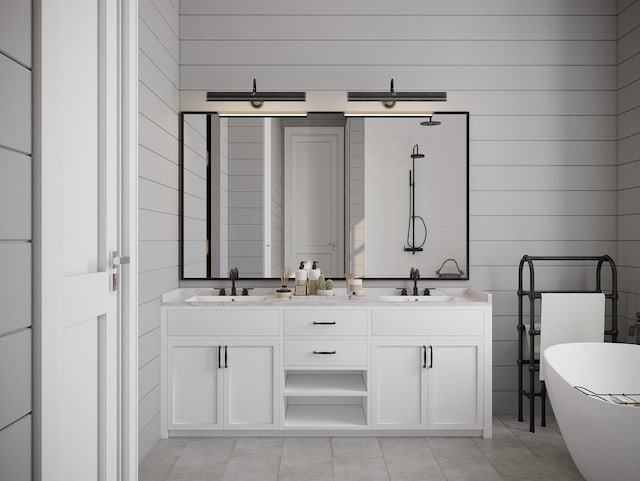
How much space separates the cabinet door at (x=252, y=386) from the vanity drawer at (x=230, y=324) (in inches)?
2.7

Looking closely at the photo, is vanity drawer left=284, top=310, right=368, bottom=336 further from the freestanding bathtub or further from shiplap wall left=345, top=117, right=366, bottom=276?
the freestanding bathtub

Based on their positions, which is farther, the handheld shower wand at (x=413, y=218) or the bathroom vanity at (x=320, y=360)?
the handheld shower wand at (x=413, y=218)

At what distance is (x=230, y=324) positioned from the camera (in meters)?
3.12

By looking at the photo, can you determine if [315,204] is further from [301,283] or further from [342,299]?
[342,299]

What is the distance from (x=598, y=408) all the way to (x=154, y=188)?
8.10ft

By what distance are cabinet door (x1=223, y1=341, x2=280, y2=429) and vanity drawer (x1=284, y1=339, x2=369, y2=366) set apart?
10cm

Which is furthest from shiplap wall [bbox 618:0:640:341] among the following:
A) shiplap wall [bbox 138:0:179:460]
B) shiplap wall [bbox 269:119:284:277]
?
shiplap wall [bbox 138:0:179:460]

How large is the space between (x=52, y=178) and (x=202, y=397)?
2.03 metres

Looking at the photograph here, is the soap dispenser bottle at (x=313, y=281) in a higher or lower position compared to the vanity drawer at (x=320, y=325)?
higher

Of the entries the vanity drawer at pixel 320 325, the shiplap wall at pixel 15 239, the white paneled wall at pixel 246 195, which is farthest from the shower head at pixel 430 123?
the shiplap wall at pixel 15 239

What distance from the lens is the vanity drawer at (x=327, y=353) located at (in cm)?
312

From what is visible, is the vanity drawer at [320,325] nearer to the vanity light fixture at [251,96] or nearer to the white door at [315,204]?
the white door at [315,204]

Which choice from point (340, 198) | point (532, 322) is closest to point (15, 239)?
point (340, 198)

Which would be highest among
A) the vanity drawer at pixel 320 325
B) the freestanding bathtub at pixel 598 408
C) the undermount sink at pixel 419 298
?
the undermount sink at pixel 419 298
